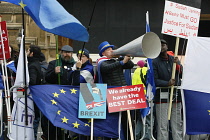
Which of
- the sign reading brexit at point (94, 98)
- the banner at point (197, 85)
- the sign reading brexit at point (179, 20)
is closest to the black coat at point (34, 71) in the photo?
the sign reading brexit at point (94, 98)

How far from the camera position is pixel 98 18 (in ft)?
56.0

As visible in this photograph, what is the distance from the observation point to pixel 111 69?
848 centimetres

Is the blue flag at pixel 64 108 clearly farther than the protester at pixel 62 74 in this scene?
No

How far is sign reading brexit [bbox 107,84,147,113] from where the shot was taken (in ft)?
28.2

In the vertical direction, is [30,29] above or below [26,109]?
above

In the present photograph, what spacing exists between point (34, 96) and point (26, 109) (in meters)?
0.27

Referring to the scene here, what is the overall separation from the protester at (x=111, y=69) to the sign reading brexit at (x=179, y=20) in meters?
0.98

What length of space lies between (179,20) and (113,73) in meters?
1.53

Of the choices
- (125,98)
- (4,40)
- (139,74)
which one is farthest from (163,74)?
(4,40)

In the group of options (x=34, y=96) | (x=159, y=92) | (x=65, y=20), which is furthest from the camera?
(x=159, y=92)

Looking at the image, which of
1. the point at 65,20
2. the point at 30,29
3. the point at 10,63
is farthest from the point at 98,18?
the point at 65,20

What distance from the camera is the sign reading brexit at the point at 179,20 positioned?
8.91 metres

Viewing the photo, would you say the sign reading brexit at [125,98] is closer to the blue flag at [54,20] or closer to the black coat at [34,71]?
the blue flag at [54,20]

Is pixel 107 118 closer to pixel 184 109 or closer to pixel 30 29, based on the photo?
pixel 184 109
